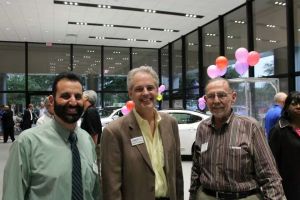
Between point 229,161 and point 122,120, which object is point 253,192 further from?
point 122,120

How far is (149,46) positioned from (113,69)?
2.14m

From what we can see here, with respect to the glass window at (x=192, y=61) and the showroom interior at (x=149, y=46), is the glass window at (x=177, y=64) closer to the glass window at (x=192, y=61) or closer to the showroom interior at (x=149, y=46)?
the showroom interior at (x=149, y=46)

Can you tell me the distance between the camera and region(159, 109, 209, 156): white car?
26.6ft

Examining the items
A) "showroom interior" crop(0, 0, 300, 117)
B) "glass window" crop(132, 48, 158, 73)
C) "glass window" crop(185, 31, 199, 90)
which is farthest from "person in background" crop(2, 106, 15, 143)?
"glass window" crop(185, 31, 199, 90)

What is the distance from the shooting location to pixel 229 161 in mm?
2020

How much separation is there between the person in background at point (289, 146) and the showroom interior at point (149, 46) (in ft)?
21.0

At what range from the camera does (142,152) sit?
1878 mm

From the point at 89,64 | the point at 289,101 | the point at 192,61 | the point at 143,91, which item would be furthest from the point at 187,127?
the point at 89,64

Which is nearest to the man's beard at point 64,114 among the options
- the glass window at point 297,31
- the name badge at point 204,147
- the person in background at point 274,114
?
the name badge at point 204,147

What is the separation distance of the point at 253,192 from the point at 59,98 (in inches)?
48.0

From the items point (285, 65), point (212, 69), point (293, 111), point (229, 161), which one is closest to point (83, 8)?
point (212, 69)

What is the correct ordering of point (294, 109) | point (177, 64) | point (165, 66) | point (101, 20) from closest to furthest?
1. point (294, 109)
2. point (101, 20)
3. point (177, 64)
4. point (165, 66)

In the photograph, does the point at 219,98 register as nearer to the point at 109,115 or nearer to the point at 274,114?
the point at 274,114

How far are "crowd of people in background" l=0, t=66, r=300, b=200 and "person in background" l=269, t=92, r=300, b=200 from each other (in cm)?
86
